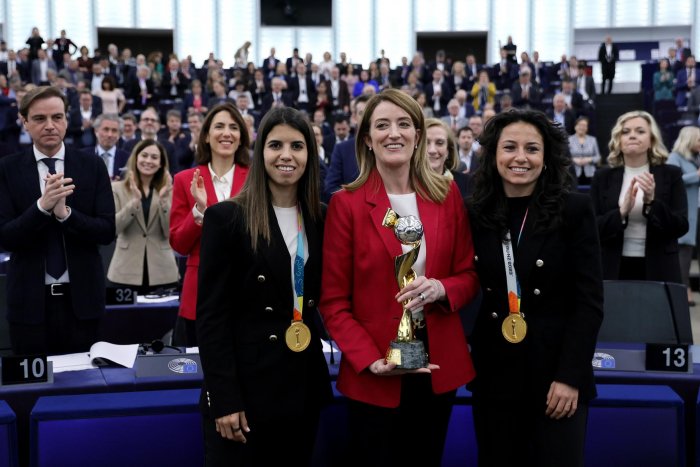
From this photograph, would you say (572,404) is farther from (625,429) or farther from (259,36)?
(259,36)

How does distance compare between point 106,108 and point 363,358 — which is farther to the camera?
point 106,108

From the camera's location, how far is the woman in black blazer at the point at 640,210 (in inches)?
151

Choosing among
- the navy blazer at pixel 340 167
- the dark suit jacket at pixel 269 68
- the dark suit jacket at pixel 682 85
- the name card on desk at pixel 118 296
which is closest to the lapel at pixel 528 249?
the name card on desk at pixel 118 296

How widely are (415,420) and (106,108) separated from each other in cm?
Answer: 1150

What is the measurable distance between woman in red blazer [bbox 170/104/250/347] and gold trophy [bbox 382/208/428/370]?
3.85 ft

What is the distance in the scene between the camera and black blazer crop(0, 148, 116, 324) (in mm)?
2752

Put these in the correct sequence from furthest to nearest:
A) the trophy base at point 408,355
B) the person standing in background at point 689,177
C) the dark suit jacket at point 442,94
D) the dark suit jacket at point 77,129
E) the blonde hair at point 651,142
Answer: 1. the dark suit jacket at point 442,94
2. the dark suit jacket at point 77,129
3. the person standing in background at point 689,177
4. the blonde hair at point 651,142
5. the trophy base at point 408,355

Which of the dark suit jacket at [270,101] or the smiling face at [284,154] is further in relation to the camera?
the dark suit jacket at [270,101]

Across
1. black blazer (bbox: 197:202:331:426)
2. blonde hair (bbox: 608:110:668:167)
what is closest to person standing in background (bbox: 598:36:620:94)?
blonde hair (bbox: 608:110:668:167)

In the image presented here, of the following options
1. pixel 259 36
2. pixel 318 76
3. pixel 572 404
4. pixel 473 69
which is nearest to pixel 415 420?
pixel 572 404

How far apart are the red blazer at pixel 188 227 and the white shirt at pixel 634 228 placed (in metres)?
2.03

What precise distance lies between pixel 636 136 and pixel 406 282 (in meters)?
2.40

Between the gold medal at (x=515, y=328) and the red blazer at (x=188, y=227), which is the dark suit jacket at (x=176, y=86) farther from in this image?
the gold medal at (x=515, y=328)

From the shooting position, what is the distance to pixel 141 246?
4922 millimetres
